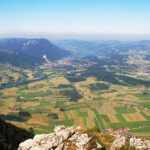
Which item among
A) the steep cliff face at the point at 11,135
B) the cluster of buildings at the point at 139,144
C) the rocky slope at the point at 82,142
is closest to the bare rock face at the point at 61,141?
the rocky slope at the point at 82,142

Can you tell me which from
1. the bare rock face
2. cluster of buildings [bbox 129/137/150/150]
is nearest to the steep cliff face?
the bare rock face

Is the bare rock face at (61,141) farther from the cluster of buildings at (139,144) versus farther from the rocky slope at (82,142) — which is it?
the cluster of buildings at (139,144)

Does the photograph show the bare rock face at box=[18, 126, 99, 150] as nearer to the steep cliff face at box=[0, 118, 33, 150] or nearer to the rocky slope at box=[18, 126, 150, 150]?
the rocky slope at box=[18, 126, 150, 150]

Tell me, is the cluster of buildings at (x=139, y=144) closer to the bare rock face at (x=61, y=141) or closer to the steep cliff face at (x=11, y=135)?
the bare rock face at (x=61, y=141)

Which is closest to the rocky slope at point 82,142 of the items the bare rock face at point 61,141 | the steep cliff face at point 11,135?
the bare rock face at point 61,141

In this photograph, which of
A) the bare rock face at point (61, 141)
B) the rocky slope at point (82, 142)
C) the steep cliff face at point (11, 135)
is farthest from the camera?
the steep cliff face at point (11, 135)

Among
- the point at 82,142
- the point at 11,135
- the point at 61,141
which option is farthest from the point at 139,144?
the point at 11,135

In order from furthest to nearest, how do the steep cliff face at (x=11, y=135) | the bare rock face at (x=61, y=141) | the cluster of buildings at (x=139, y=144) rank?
1. the steep cliff face at (x=11, y=135)
2. the bare rock face at (x=61, y=141)
3. the cluster of buildings at (x=139, y=144)

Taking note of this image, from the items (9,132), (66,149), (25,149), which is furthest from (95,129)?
(9,132)

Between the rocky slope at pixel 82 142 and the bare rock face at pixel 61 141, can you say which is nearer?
the rocky slope at pixel 82 142

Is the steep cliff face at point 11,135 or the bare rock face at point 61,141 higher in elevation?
the bare rock face at point 61,141
